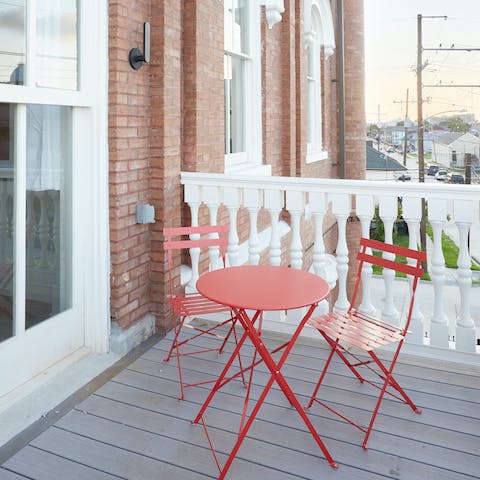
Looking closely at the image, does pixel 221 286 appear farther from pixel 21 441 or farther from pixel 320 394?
pixel 21 441

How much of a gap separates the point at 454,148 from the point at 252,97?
21500 mm

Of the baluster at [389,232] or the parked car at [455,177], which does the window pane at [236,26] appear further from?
the parked car at [455,177]

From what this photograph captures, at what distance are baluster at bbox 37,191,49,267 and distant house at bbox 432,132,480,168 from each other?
2343 centimetres

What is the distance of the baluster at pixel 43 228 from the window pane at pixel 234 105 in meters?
2.93

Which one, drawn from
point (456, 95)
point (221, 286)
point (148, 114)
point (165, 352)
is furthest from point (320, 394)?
point (456, 95)

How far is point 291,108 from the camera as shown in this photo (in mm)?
7273

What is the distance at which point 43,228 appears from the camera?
2.96 m

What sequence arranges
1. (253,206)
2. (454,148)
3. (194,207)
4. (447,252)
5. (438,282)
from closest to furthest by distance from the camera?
(438,282) → (253,206) → (194,207) → (447,252) → (454,148)

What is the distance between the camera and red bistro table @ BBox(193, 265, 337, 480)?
87.7 inches

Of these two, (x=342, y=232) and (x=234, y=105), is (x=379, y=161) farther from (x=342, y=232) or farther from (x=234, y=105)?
(x=342, y=232)

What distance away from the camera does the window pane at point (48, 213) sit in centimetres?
284

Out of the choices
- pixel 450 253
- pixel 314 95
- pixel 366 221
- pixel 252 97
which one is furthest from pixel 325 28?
pixel 450 253

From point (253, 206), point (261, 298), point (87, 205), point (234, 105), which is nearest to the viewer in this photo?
point (261, 298)

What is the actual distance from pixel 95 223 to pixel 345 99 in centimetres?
988
